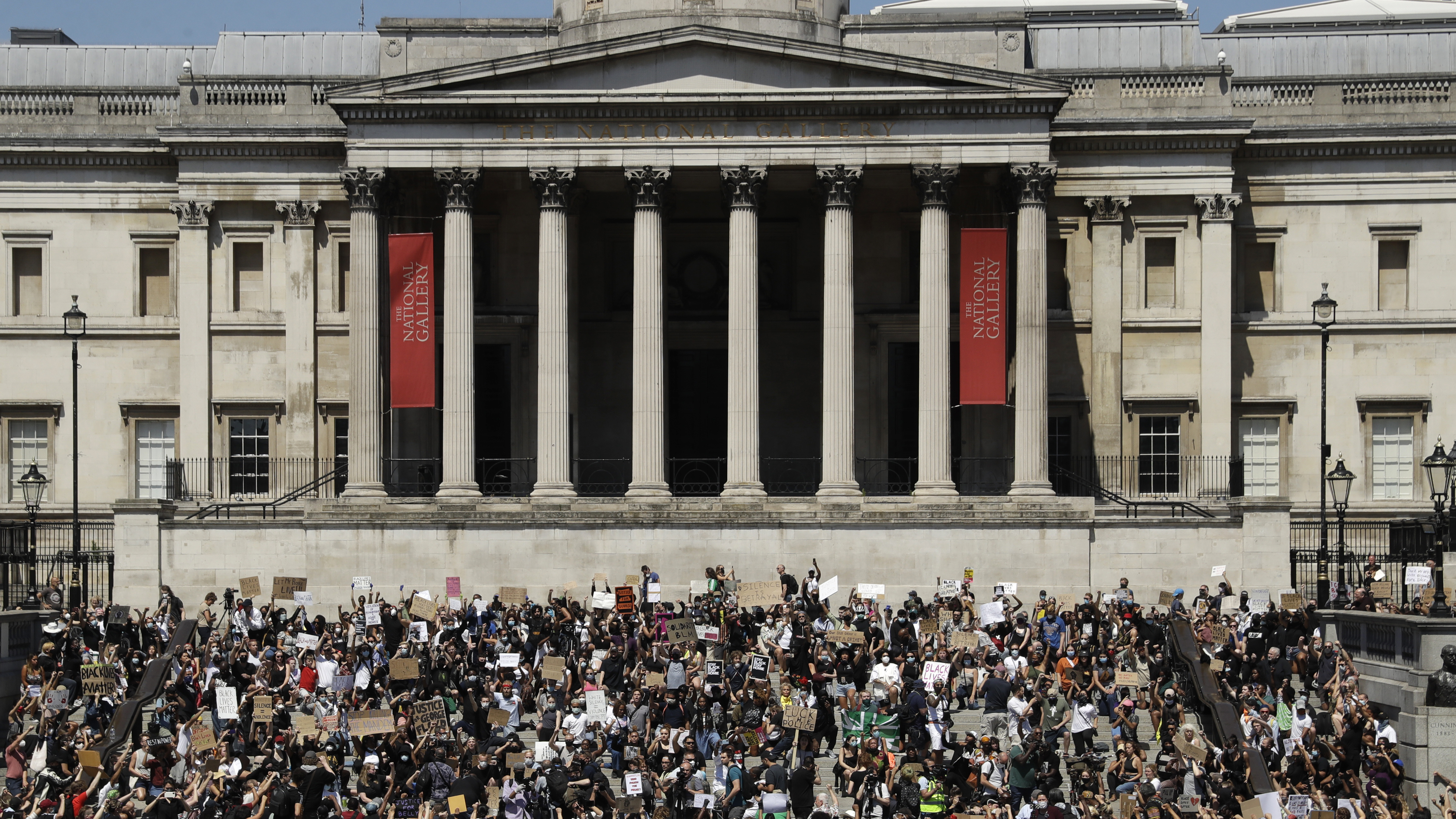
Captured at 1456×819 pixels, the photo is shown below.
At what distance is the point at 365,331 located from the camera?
49031 millimetres

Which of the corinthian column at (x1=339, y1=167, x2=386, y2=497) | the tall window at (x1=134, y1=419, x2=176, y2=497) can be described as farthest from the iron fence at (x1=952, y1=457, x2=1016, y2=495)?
the tall window at (x1=134, y1=419, x2=176, y2=497)

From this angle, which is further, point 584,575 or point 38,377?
point 38,377

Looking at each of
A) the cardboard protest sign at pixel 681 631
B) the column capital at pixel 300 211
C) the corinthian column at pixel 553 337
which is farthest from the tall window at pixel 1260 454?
the column capital at pixel 300 211

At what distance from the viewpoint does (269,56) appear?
5784 centimetres

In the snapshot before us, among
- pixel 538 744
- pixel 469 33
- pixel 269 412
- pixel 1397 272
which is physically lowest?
pixel 538 744

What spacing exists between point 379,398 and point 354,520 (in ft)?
12.1

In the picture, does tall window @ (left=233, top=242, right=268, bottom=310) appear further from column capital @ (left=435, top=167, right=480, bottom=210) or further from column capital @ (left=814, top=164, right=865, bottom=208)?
column capital @ (left=814, top=164, right=865, bottom=208)

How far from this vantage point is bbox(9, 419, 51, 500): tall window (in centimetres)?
5484

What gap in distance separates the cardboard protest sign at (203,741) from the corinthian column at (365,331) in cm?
1753

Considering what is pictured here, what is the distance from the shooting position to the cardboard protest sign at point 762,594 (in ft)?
128

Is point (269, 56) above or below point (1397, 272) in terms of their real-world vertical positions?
above

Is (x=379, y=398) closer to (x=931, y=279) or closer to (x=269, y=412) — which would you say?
(x=269, y=412)

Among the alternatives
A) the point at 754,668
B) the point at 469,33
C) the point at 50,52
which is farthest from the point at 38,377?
A: the point at 754,668

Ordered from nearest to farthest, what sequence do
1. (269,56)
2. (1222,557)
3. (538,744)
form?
(538,744)
(1222,557)
(269,56)
